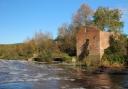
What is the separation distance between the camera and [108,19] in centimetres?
6706

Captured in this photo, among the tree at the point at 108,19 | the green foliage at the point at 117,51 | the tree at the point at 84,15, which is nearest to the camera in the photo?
the green foliage at the point at 117,51

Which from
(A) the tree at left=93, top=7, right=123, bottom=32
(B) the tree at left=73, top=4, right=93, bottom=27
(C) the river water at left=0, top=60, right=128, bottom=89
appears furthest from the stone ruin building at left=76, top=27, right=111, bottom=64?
(B) the tree at left=73, top=4, right=93, bottom=27

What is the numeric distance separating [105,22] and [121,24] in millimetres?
3459

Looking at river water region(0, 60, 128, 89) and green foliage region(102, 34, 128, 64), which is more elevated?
green foliage region(102, 34, 128, 64)

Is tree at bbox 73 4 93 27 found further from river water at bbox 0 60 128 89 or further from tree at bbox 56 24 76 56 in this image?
river water at bbox 0 60 128 89

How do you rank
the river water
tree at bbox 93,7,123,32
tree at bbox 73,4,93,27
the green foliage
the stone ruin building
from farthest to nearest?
tree at bbox 73,4,93,27
tree at bbox 93,7,123,32
the stone ruin building
the green foliage
the river water

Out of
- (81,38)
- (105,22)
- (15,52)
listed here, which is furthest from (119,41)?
(15,52)

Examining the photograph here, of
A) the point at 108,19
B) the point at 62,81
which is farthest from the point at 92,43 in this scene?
the point at 62,81

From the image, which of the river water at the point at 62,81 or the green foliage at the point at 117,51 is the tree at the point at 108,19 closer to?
the green foliage at the point at 117,51

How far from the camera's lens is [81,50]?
177 ft

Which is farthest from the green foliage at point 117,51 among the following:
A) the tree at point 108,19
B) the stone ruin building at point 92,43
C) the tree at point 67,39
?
the tree at point 67,39

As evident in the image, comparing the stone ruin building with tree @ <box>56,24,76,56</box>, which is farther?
tree @ <box>56,24,76,56</box>

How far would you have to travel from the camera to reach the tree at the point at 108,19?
218 feet

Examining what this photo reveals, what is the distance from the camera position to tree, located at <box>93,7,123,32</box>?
6650 centimetres
